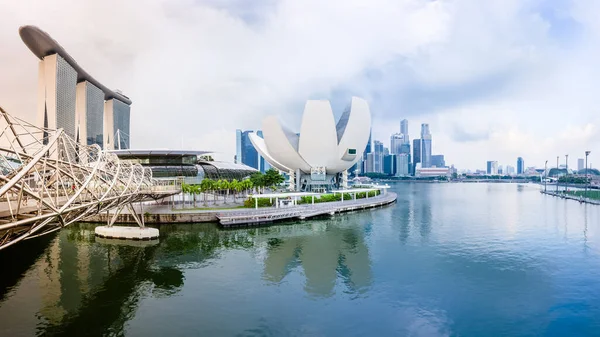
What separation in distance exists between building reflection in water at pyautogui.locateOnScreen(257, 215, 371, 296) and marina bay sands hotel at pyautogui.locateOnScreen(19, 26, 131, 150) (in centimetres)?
5234

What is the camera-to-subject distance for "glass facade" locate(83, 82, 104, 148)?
105325 millimetres

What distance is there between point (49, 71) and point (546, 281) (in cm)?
9885

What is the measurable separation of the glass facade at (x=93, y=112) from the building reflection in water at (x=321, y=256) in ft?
333

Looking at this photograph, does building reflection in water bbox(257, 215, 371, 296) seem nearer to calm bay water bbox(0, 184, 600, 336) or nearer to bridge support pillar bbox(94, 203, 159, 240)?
calm bay water bbox(0, 184, 600, 336)

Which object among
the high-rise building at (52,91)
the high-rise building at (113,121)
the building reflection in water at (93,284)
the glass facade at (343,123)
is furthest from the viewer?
the high-rise building at (113,121)

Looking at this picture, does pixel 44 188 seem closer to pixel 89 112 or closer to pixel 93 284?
pixel 93 284

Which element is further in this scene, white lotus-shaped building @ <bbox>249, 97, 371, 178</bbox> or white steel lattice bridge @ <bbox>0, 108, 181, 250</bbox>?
white lotus-shaped building @ <bbox>249, 97, 371, 178</bbox>

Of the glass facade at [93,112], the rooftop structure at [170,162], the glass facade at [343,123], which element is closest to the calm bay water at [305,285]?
the glass facade at [343,123]

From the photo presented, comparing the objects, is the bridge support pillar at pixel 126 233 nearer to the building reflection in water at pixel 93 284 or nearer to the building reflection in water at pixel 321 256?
the building reflection in water at pixel 93 284

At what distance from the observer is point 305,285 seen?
54.4 ft

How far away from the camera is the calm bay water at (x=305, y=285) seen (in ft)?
40.6

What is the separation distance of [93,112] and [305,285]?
117 m

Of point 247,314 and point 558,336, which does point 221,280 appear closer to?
point 247,314

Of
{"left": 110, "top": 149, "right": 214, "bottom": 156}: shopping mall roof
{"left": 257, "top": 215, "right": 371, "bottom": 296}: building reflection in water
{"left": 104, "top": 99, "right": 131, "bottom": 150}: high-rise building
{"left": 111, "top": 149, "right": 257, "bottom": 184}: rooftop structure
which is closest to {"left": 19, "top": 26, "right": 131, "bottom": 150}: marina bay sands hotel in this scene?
{"left": 104, "top": 99, "right": 131, "bottom": 150}: high-rise building
